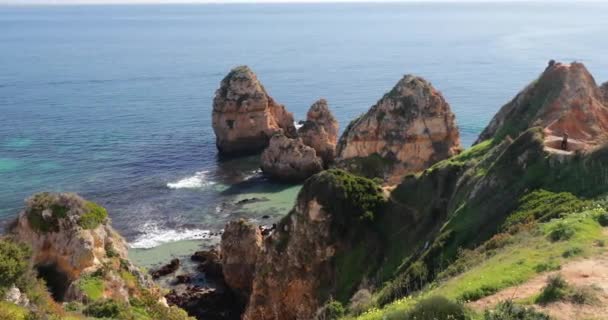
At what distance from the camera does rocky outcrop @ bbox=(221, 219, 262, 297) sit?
161ft

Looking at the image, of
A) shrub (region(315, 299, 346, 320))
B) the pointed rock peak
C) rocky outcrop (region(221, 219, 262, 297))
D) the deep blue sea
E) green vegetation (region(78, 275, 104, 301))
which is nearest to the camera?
shrub (region(315, 299, 346, 320))

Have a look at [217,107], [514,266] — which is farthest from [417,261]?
[217,107]

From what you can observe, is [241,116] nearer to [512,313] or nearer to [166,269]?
[166,269]

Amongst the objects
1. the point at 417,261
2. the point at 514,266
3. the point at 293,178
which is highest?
the point at 514,266

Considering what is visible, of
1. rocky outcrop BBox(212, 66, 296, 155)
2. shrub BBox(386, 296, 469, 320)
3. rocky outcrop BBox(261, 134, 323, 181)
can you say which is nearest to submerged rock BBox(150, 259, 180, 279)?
rocky outcrop BBox(261, 134, 323, 181)

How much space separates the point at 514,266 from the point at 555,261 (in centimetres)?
147

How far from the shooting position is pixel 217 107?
9188 centimetres

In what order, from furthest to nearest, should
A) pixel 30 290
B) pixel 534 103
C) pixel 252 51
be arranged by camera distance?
pixel 252 51
pixel 534 103
pixel 30 290

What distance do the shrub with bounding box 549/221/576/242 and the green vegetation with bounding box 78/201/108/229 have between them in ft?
79.7

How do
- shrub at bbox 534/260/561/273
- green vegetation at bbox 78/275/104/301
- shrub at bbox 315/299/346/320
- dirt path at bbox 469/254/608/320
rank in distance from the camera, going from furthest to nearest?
green vegetation at bbox 78/275/104/301 → shrub at bbox 315/299/346/320 → shrub at bbox 534/260/561/273 → dirt path at bbox 469/254/608/320

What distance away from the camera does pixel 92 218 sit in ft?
119

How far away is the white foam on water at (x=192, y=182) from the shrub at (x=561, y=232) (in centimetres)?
5572

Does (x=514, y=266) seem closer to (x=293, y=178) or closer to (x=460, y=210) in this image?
(x=460, y=210)

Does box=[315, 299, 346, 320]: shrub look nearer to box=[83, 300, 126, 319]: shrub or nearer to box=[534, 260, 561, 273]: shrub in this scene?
box=[83, 300, 126, 319]: shrub
